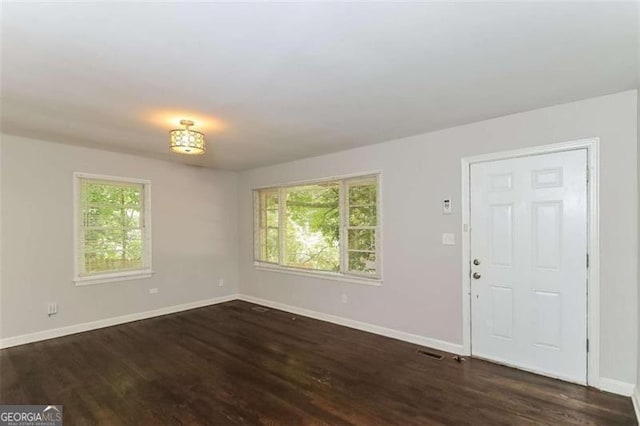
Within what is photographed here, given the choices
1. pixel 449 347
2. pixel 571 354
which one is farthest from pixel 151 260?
pixel 571 354

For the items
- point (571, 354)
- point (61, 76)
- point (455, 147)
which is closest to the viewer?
point (61, 76)

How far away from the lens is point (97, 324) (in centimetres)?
457

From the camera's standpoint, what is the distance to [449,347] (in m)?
3.64

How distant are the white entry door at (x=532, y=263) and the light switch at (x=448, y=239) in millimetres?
196

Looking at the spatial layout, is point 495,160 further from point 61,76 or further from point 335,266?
point 61,76

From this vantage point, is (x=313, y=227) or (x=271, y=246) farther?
(x=271, y=246)

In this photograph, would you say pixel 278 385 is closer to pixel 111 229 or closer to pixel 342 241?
pixel 342 241

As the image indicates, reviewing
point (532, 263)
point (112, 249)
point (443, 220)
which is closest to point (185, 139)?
point (112, 249)

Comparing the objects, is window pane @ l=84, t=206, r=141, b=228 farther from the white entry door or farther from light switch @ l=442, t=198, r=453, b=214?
the white entry door

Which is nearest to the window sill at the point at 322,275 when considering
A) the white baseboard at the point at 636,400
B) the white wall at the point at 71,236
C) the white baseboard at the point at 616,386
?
the white wall at the point at 71,236

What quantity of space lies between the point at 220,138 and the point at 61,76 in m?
1.79

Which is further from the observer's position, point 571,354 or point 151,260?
point 151,260

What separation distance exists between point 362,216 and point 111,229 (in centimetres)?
367

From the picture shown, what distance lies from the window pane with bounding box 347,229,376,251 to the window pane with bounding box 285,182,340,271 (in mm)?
258
